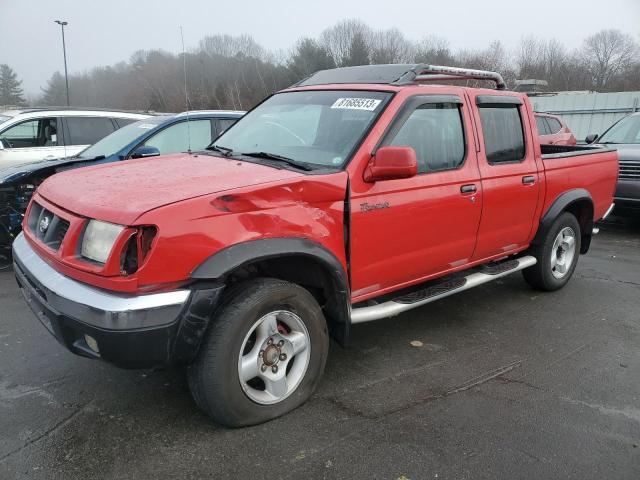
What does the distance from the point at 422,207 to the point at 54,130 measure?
7476mm

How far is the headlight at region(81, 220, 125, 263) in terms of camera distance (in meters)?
2.48

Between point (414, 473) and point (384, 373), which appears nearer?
point (414, 473)

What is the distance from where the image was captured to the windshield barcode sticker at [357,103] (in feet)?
11.4

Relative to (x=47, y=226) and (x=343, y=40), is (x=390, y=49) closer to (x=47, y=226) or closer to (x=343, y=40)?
(x=343, y=40)

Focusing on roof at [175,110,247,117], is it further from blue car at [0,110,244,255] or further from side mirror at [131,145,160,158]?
side mirror at [131,145,160,158]

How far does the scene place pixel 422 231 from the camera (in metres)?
3.58

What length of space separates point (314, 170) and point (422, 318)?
2.05 metres

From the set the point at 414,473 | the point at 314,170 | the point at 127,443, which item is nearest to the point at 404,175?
the point at 314,170

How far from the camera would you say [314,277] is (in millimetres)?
3133

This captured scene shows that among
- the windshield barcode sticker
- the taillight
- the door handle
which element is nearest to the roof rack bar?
the windshield barcode sticker

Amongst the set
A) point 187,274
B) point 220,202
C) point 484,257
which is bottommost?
point 484,257

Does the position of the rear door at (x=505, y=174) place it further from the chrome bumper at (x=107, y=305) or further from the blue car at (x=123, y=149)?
the blue car at (x=123, y=149)

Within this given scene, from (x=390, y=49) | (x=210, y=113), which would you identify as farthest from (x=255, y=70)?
(x=390, y=49)

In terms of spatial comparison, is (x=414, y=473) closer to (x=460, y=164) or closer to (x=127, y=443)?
(x=127, y=443)
